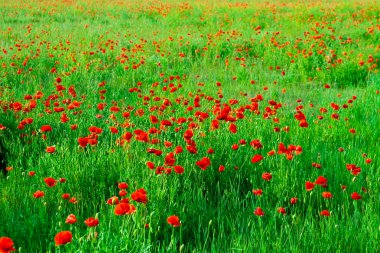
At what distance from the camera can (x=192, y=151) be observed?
116 inches

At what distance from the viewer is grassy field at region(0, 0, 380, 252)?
7.80 feet

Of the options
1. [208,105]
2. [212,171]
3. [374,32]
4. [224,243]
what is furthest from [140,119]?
[374,32]

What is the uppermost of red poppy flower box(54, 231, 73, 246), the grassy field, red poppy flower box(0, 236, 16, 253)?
red poppy flower box(0, 236, 16, 253)

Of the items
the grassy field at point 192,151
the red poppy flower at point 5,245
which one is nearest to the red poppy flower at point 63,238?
the grassy field at point 192,151

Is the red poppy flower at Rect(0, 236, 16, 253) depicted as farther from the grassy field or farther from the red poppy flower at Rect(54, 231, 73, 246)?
the red poppy flower at Rect(54, 231, 73, 246)

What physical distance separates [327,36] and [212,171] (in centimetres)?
845

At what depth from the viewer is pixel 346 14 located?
1509cm

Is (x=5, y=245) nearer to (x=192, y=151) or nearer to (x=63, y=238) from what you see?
(x=63, y=238)

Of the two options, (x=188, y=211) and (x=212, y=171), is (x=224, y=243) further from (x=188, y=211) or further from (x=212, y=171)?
(x=212, y=171)

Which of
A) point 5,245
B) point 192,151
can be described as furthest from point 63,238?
point 192,151

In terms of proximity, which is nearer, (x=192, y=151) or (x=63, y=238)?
(x=63, y=238)

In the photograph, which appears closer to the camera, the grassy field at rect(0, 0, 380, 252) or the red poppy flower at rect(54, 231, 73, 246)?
the red poppy flower at rect(54, 231, 73, 246)

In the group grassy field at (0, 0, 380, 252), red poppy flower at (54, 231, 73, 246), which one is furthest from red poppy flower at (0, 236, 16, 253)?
red poppy flower at (54, 231, 73, 246)

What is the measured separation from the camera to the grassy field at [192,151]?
238 centimetres
